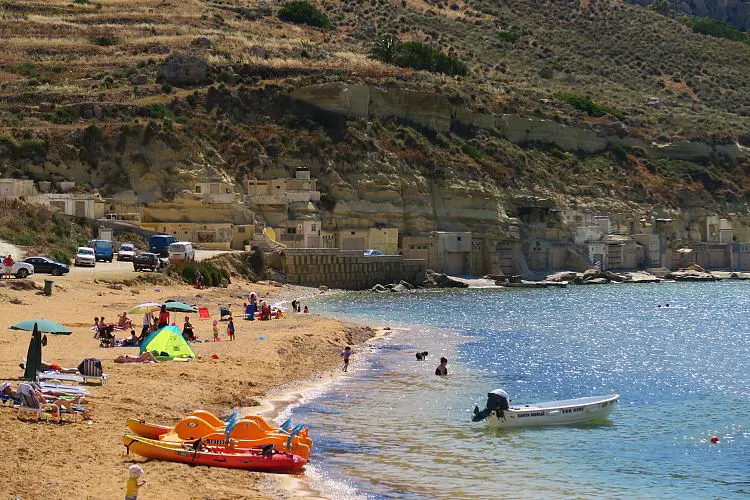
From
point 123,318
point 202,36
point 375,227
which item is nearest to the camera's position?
point 123,318

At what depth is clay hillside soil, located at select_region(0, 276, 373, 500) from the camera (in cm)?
1777

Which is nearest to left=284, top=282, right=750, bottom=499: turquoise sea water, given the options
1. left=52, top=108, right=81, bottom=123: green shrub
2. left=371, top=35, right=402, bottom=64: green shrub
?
left=52, top=108, right=81, bottom=123: green shrub

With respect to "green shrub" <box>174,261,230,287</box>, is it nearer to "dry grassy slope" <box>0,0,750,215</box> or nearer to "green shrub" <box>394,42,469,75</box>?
"dry grassy slope" <box>0,0,750,215</box>

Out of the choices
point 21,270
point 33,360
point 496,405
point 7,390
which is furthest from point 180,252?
point 7,390

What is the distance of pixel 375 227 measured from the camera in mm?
77438

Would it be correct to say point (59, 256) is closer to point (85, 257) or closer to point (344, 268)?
point (85, 257)

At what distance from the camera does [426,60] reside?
111062mm

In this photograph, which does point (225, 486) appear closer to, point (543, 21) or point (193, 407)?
point (193, 407)

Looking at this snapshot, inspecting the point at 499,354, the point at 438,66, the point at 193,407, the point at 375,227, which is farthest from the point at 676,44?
the point at 193,407

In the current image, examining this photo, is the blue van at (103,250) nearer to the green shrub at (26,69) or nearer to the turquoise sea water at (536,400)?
the turquoise sea water at (536,400)

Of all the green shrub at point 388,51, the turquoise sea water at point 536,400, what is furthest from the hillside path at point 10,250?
the green shrub at point 388,51

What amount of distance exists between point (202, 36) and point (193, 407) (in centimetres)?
8733

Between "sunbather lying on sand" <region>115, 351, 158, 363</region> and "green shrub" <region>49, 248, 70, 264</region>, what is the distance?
2764 centimetres

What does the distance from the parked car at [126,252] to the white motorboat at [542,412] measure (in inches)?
1497
